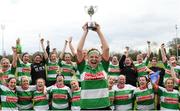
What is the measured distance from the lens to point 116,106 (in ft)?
36.7

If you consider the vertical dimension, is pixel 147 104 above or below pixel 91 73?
below

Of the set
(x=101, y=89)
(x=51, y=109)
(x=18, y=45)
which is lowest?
(x=51, y=109)

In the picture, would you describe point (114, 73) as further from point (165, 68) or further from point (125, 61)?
point (165, 68)

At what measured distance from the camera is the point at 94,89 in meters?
6.86

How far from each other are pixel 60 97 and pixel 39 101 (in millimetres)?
641

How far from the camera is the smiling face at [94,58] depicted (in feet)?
22.6

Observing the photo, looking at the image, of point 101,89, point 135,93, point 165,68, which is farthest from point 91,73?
point 165,68

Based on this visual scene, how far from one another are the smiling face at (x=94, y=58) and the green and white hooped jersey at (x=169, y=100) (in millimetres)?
4397

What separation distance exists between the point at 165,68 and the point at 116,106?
249 centimetres

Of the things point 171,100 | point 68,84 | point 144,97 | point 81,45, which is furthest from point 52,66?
point 81,45

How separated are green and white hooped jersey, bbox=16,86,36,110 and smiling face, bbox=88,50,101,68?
4971mm

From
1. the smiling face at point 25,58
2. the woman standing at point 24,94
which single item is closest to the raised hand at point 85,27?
the woman standing at point 24,94

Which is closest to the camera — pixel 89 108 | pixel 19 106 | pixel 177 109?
pixel 89 108

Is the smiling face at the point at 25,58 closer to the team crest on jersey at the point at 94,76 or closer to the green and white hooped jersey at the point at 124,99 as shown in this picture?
the green and white hooped jersey at the point at 124,99
